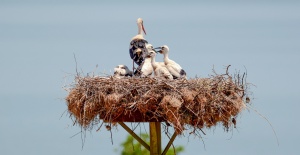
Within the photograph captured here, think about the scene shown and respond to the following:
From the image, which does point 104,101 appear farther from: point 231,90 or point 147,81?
point 231,90

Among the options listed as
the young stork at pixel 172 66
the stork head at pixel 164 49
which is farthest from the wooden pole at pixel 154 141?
the stork head at pixel 164 49

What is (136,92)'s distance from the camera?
48.8ft

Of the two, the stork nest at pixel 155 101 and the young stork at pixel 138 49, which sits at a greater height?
the young stork at pixel 138 49

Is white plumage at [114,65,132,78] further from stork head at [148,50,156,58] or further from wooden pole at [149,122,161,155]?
wooden pole at [149,122,161,155]

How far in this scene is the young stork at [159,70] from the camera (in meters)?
15.5

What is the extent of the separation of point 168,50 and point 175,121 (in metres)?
1.77

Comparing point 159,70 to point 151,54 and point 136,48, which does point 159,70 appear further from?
point 136,48

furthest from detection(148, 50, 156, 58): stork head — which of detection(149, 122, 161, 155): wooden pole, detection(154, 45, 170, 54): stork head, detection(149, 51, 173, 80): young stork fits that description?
detection(149, 122, 161, 155): wooden pole

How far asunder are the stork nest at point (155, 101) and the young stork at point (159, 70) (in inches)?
15.2

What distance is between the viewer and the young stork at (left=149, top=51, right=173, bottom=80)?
50.8ft

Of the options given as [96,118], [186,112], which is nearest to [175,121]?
[186,112]

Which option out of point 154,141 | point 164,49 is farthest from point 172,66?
point 154,141

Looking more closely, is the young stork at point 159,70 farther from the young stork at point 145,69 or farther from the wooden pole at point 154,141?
the wooden pole at point 154,141

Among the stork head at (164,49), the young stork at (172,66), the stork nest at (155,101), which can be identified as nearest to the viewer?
the stork nest at (155,101)
